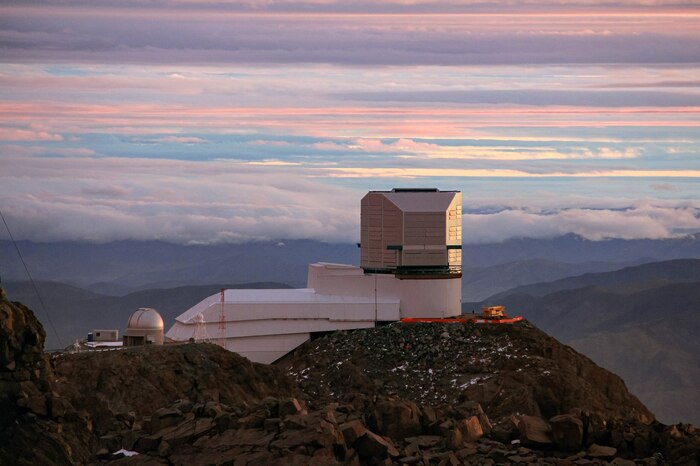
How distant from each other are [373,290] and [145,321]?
13.9 meters

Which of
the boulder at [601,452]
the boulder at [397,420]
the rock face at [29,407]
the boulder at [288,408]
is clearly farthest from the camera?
the boulder at [397,420]

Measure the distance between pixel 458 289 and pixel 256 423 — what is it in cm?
3437

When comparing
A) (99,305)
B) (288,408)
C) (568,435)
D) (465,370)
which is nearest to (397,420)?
(288,408)

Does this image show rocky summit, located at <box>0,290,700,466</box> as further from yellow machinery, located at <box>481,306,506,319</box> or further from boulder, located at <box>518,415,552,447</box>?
yellow machinery, located at <box>481,306,506,319</box>

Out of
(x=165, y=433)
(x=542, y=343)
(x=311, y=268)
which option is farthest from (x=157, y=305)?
(x=165, y=433)

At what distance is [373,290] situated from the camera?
268ft

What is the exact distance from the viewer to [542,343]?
76812mm

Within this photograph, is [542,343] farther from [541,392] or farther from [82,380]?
[82,380]

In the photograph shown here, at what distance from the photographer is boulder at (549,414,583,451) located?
49.7 m

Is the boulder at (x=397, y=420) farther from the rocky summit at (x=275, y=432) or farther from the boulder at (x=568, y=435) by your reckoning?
the boulder at (x=568, y=435)

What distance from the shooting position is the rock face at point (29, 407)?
48094 mm

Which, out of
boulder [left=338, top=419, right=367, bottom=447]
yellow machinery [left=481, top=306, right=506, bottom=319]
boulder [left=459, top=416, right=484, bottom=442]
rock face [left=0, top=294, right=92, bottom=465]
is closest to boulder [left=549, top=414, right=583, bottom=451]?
boulder [left=459, top=416, right=484, bottom=442]

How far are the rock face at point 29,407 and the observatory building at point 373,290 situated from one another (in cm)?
2754

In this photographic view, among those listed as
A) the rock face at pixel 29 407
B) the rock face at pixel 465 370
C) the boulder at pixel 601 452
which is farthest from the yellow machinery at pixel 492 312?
the rock face at pixel 29 407
